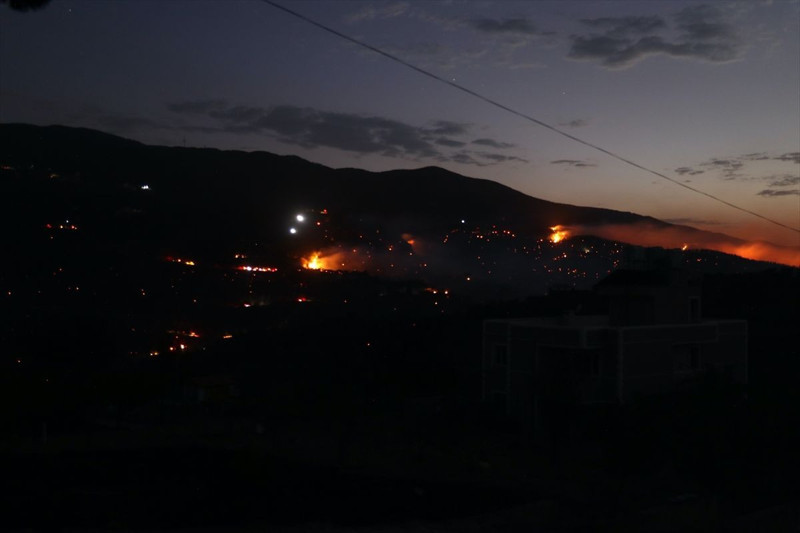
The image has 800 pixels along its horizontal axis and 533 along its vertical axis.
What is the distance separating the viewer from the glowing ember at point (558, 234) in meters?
64.2

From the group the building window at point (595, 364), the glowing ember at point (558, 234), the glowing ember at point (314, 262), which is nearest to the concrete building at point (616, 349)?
the building window at point (595, 364)

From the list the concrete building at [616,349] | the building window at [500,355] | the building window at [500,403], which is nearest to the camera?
the concrete building at [616,349]

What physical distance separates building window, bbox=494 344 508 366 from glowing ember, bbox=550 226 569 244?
38.7m

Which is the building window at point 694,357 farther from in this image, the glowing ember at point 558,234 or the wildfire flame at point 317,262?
the glowing ember at point 558,234

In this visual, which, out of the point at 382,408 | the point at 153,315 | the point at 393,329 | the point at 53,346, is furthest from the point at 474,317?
the point at 53,346

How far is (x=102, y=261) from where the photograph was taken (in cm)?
4578

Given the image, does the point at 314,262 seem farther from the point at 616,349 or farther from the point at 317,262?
the point at 616,349

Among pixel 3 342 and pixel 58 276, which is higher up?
pixel 58 276

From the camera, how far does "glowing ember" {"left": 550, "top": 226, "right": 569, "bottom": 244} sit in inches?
2530

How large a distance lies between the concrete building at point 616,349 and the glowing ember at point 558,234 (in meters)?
37.5

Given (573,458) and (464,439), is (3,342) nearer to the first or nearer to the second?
(464,439)

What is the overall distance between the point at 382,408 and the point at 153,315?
1938 cm

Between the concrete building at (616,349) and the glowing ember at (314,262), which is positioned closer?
the concrete building at (616,349)

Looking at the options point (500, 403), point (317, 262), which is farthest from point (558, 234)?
point (500, 403)
